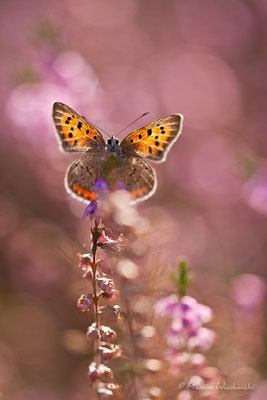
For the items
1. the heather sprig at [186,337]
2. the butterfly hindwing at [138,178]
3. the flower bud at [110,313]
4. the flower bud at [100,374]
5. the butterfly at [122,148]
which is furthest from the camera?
the butterfly hindwing at [138,178]

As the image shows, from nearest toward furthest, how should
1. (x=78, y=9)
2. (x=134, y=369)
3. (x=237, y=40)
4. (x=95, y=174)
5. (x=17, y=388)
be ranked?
(x=134, y=369)
(x=95, y=174)
(x=17, y=388)
(x=237, y=40)
(x=78, y=9)

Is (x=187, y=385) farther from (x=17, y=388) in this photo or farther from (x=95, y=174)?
(x=17, y=388)

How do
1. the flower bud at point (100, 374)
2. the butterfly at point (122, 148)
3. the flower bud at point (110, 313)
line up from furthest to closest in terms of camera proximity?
the butterfly at point (122, 148), the flower bud at point (110, 313), the flower bud at point (100, 374)


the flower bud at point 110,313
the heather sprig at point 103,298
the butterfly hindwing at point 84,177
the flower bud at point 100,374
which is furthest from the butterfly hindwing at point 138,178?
the flower bud at point 100,374

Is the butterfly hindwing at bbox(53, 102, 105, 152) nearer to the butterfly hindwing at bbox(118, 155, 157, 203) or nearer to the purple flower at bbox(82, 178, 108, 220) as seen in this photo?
the butterfly hindwing at bbox(118, 155, 157, 203)

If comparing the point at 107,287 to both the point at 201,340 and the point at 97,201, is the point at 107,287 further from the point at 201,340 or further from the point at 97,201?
the point at 201,340

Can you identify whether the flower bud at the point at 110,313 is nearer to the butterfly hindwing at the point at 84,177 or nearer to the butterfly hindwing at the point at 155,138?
the butterfly hindwing at the point at 84,177

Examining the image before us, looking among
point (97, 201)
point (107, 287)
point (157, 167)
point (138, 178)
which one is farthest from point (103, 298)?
point (157, 167)

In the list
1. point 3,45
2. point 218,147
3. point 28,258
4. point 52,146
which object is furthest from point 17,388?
point 3,45
